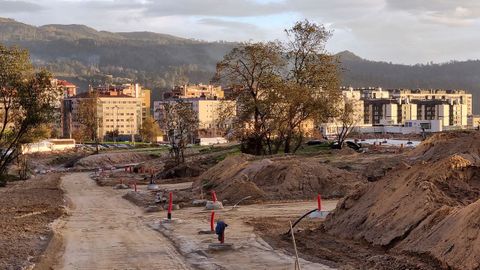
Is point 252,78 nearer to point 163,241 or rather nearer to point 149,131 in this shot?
point 163,241

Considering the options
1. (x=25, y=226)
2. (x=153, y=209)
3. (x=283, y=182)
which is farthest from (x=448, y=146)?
(x=25, y=226)

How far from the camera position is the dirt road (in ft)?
54.4

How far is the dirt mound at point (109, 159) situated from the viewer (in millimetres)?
93881

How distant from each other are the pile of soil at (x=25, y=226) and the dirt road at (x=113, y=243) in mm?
760

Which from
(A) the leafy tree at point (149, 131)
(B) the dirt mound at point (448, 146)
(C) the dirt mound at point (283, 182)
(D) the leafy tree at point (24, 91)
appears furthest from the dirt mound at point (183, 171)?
(A) the leafy tree at point (149, 131)

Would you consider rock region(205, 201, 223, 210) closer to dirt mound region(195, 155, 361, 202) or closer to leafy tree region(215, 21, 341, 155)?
dirt mound region(195, 155, 361, 202)

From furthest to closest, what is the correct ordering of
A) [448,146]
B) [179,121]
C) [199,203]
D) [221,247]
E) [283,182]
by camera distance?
[179,121]
[283,182]
[448,146]
[199,203]
[221,247]

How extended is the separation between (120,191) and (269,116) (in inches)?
598

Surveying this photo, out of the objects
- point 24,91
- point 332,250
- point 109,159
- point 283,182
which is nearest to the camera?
point 332,250

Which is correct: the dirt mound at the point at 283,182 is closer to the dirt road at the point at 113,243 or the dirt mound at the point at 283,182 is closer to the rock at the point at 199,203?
the rock at the point at 199,203

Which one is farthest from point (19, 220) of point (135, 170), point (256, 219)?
point (135, 170)

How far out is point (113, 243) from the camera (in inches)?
791

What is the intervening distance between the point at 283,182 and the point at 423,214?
19030 mm

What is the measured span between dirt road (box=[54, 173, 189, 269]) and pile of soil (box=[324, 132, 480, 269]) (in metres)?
5.19
